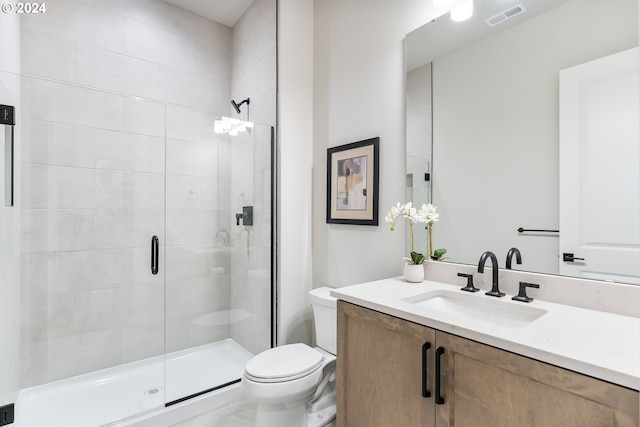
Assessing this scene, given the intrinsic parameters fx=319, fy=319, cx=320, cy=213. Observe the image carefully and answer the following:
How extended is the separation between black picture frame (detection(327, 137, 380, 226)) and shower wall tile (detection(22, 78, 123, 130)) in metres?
1.50

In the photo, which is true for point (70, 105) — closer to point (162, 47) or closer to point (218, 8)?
point (162, 47)

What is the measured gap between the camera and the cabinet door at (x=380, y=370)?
1.06 m

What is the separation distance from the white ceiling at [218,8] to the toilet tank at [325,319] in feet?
7.89

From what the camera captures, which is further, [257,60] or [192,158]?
[257,60]

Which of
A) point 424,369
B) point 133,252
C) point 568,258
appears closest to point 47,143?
point 133,252

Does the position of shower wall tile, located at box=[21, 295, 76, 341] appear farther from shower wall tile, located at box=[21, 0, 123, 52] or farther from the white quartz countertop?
the white quartz countertop

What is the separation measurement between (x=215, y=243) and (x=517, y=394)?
213 cm

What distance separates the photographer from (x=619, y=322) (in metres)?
1.00

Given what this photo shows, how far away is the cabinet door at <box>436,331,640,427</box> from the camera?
705 millimetres

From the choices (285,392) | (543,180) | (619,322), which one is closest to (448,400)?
(619,322)

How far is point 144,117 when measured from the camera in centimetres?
229

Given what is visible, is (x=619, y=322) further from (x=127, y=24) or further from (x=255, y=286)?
(x=127, y=24)

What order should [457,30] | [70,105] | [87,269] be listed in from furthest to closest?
[87,269]
[70,105]
[457,30]

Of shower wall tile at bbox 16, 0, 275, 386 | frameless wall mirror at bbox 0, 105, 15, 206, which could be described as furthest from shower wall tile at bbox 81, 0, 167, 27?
frameless wall mirror at bbox 0, 105, 15, 206
